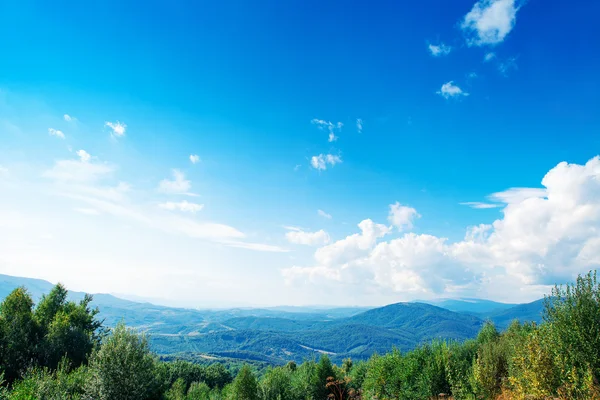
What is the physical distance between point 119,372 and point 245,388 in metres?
19.6

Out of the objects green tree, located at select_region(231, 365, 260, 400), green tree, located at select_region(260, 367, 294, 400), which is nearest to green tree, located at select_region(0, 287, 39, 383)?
green tree, located at select_region(231, 365, 260, 400)

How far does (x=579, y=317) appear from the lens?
16.5 m

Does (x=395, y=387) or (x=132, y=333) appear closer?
(x=132, y=333)

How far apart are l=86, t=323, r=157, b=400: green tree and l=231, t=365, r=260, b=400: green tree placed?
15.7 metres

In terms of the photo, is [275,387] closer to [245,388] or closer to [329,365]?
[245,388]

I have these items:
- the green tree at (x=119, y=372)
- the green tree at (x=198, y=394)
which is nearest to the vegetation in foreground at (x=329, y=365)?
the green tree at (x=119, y=372)

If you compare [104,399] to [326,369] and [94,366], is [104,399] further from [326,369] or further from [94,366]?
[326,369]

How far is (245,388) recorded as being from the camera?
37000 millimetres

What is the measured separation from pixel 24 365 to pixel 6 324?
18.9ft

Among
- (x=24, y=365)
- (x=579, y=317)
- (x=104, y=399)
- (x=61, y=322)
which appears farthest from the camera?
(x=61, y=322)

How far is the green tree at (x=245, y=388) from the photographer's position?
120ft

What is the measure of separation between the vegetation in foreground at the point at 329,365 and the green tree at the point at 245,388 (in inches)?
4.1

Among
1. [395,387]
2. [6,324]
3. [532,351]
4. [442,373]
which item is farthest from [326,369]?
[6,324]

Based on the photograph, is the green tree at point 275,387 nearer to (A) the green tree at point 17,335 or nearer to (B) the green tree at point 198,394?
(B) the green tree at point 198,394
